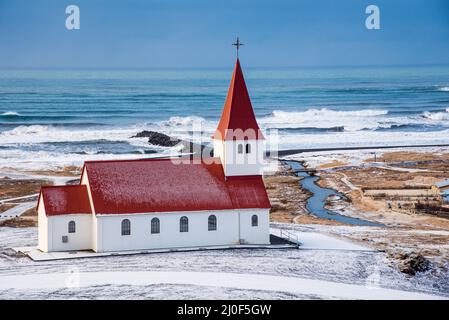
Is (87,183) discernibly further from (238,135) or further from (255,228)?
(255,228)

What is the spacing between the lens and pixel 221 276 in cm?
4228

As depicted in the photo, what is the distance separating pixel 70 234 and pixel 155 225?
11.8ft

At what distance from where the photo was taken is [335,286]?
41.4 m

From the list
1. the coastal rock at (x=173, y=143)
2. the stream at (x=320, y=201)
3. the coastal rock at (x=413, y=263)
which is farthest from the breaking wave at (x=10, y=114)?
the coastal rock at (x=413, y=263)

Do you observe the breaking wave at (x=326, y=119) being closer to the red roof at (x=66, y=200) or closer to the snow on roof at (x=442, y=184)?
the snow on roof at (x=442, y=184)

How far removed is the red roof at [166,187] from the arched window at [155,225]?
1.51ft

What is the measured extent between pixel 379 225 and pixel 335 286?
557 inches

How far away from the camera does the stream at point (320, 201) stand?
2218 inches

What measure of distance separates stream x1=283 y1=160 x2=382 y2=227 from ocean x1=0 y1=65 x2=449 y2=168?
19.0 m

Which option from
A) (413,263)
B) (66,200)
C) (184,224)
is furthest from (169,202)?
(413,263)

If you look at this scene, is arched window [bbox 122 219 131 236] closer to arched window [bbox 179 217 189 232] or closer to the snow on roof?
arched window [bbox 179 217 189 232]

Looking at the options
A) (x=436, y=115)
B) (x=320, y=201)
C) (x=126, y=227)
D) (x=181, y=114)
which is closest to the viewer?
(x=126, y=227)

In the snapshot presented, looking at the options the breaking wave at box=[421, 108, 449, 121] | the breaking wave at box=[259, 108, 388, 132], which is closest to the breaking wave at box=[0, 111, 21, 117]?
the breaking wave at box=[259, 108, 388, 132]
